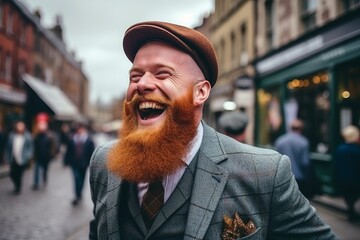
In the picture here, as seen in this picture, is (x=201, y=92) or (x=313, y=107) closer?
(x=201, y=92)

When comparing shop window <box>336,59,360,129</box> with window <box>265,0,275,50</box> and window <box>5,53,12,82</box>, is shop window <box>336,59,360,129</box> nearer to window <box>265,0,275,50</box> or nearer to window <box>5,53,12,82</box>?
window <box>265,0,275,50</box>

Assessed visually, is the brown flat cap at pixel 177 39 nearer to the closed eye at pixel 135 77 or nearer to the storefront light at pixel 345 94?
the closed eye at pixel 135 77

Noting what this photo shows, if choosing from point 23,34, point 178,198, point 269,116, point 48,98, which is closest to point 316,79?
point 269,116

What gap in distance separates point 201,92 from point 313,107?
436 inches

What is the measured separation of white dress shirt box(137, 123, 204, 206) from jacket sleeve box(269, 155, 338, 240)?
1.32 ft

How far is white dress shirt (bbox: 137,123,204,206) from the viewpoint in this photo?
1.75 m

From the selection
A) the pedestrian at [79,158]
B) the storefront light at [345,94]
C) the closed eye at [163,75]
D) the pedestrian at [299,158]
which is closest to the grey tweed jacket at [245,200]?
the closed eye at [163,75]

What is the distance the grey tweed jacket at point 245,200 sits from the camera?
5.36ft

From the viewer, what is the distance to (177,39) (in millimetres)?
1691

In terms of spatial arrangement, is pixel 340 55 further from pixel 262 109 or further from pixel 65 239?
pixel 65 239

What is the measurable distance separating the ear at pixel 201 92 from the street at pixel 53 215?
5.06 metres

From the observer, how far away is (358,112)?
32.9ft

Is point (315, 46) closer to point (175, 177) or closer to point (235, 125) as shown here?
point (235, 125)

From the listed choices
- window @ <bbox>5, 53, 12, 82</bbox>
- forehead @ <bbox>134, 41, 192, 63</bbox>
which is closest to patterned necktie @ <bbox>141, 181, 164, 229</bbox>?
forehead @ <bbox>134, 41, 192, 63</bbox>
